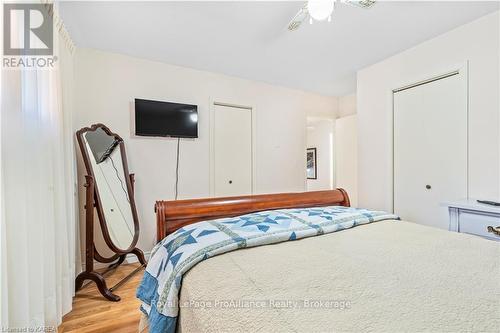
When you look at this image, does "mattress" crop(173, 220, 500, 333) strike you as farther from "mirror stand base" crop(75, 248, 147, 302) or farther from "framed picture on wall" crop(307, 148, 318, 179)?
"framed picture on wall" crop(307, 148, 318, 179)

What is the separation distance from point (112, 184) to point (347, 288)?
7.90ft

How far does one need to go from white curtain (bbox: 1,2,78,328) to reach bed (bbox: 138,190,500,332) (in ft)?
2.78

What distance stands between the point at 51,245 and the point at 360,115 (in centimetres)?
343

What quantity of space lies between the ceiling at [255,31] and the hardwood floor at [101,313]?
2.38 metres

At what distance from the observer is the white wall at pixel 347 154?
3935 mm

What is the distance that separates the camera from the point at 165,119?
9.15 feet

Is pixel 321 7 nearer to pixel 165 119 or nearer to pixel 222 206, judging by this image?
pixel 222 206

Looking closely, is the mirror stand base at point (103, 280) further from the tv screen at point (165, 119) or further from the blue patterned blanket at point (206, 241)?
the tv screen at point (165, 119)

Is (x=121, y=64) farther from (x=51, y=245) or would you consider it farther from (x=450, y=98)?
(x=450, y=98)

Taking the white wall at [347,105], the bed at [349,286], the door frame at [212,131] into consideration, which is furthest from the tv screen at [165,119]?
the white wall at [347,105]

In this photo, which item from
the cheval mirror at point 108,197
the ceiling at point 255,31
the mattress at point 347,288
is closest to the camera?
the mattress at point 347,288

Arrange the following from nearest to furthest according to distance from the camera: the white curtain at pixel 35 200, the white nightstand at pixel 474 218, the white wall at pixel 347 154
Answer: the white curtain at pixel 35 200
the white nightstand at pixel 474 218
the white wall at pixel 347 154

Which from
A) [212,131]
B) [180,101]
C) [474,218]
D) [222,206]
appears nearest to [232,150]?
[212,131]

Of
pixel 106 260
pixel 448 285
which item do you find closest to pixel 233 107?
pixel 106 260
